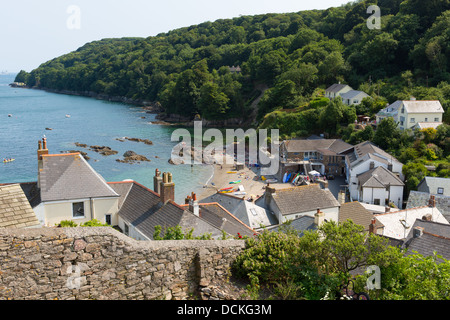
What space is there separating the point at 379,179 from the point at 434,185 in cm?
512

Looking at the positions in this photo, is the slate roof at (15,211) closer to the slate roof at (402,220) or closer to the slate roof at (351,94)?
the slate roof at (402,220)

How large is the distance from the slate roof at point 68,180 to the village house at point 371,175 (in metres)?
27.5

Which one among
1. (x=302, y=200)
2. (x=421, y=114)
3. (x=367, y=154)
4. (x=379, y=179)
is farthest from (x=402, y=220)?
(x=421, y=114)

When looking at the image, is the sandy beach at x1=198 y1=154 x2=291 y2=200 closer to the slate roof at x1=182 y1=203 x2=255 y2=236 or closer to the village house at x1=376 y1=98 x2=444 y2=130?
the village house at x1=376 y1=98 x2=444 y2=130

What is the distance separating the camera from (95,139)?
78.5 metres

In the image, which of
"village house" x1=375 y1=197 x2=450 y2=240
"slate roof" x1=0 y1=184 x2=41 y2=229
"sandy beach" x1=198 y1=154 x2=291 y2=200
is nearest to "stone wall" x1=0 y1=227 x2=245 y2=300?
"slate roof" x1=0 y1=184 x2=41 y2=229

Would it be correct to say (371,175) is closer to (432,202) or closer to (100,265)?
(432,202)

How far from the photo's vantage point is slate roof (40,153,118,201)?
61.8 ft

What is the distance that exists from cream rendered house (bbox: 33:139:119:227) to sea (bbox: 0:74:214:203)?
75.7 ft

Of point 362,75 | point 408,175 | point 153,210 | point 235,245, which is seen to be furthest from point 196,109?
point 235,245

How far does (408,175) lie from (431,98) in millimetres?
20125

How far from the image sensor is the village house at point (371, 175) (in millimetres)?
39656

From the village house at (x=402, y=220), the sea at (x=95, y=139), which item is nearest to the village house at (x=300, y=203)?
the village house at (x=402, y=220)
